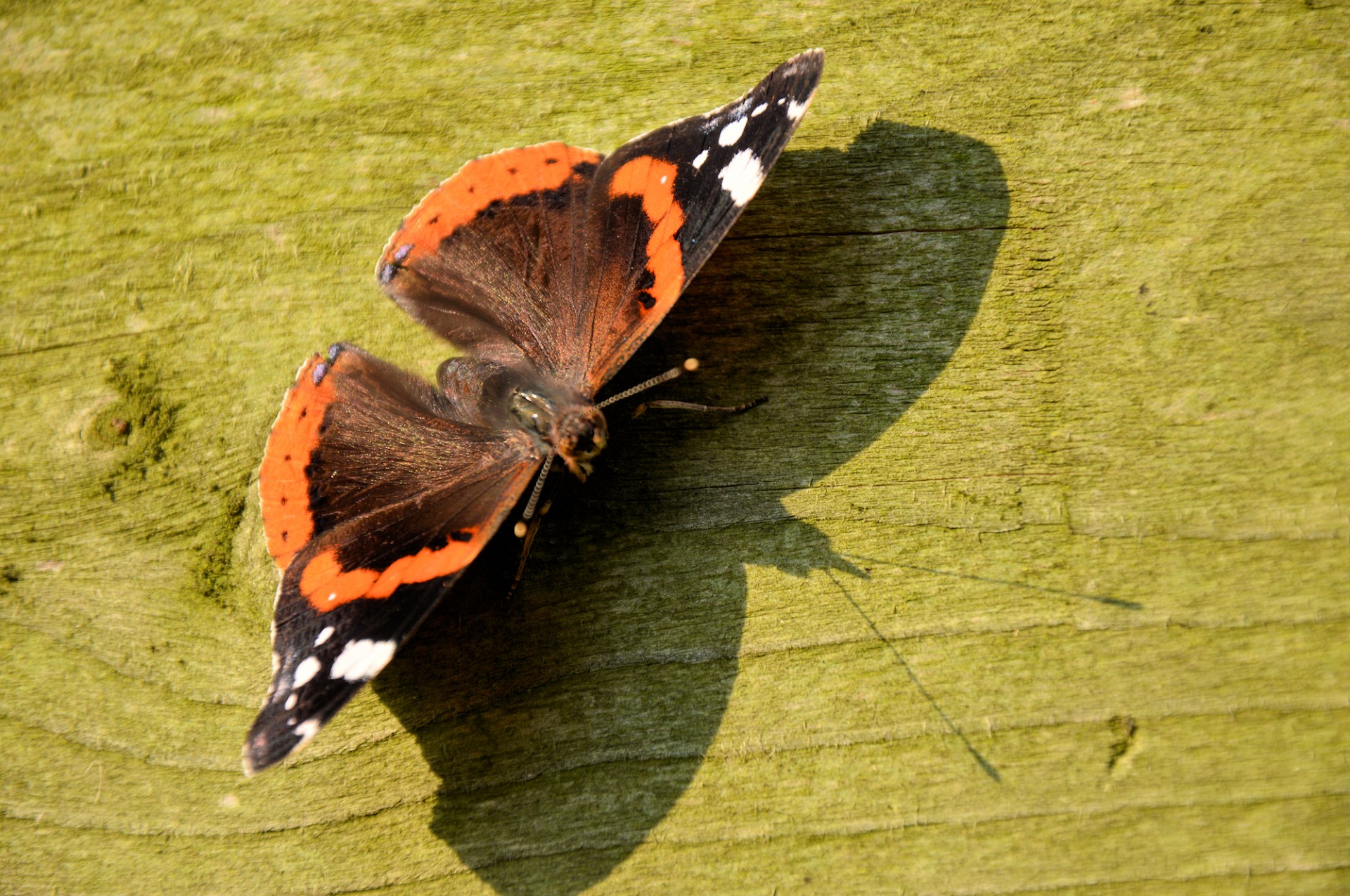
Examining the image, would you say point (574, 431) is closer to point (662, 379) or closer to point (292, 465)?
point (662, 379)

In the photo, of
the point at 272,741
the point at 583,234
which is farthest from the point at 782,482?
the point at 272,741

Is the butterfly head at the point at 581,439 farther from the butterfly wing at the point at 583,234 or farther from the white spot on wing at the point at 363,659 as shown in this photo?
the white spot on wing at the point at 363,659

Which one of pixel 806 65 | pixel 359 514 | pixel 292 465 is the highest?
pixel 806 65

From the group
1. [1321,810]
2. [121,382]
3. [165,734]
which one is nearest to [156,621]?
[165,734]

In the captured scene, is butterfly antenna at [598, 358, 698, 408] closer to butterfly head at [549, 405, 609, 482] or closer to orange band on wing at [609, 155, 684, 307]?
butterfly head at [549, 405, 609, 482]

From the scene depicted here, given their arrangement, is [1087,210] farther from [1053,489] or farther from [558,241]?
[558,241]

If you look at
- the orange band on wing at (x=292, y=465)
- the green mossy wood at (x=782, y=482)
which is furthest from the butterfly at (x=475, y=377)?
the green mossy wood at (x=782, y=482)
